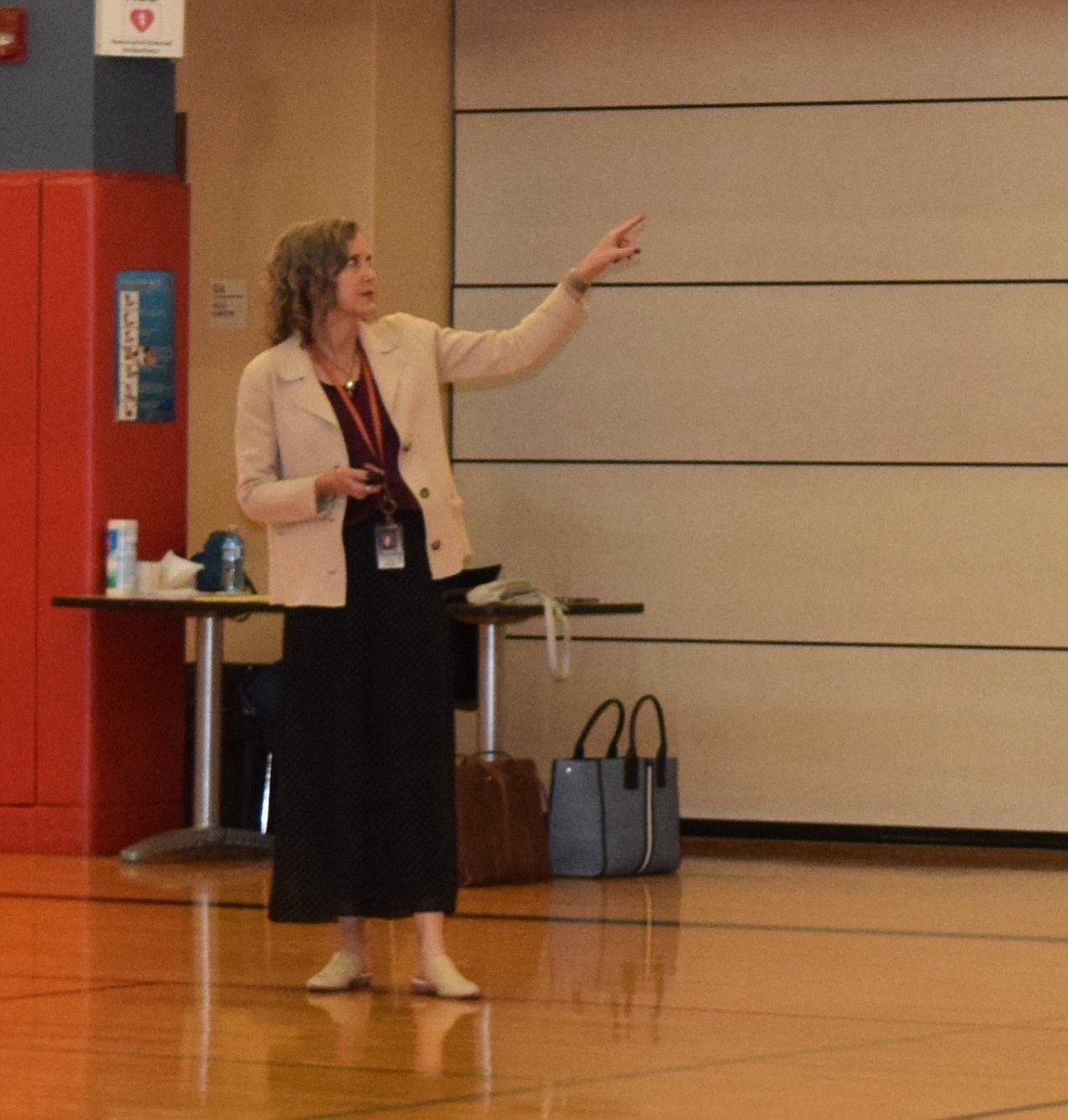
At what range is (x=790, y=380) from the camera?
7.23 meters

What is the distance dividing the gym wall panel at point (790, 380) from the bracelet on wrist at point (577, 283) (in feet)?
9.82

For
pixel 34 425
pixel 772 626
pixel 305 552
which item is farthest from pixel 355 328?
pixel 772 626

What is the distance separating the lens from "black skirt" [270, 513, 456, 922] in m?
4.23

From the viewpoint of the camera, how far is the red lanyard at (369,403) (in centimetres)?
425

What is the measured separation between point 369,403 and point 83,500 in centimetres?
261

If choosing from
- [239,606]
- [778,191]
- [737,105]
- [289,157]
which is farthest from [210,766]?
[737,105]

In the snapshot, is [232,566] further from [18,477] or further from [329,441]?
[329,441]

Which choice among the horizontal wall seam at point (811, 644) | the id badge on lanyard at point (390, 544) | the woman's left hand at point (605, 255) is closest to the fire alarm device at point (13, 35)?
the horizontal wall seam at point (811, 644)

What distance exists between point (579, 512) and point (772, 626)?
68cm

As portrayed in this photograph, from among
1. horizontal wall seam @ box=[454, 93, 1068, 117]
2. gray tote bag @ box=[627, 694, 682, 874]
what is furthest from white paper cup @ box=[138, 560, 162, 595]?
horizontal wall seam @ box=[454, 93, 1068, 117]

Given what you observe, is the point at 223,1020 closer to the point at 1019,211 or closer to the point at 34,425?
the point at 34,425

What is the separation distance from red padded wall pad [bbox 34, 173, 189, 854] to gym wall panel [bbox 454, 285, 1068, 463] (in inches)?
46.2

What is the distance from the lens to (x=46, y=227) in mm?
6742

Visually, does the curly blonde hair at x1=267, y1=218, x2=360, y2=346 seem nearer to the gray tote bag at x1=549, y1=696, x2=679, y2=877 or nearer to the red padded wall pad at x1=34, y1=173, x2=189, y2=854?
the gray tote bag at x1=549, y1=696, x2=679, y2=877
